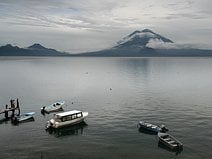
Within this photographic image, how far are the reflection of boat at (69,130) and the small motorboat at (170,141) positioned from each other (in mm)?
22066

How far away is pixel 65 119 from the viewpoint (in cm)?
8256

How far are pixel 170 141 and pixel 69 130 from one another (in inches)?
1135

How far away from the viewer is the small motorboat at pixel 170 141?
2483 inches

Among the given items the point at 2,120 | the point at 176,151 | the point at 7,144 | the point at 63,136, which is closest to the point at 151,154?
the point at 176,151

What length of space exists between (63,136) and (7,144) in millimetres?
14334

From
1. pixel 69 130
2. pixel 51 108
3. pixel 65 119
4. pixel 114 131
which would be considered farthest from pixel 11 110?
pixel 114 131

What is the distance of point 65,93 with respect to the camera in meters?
138

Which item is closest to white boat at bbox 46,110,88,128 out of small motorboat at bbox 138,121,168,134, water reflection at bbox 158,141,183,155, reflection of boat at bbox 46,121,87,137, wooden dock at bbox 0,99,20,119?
reflection of boat at bbox 46,121,87,137

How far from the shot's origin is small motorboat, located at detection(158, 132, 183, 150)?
2483 inches

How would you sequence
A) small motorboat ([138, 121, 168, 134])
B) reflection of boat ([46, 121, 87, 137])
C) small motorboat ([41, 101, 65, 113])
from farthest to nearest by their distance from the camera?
small motorboat ([41, 101, 65, 113]), reflection of boat ([46, 121, 87, 137]), small motorboat ([138, 121, 168, 134])

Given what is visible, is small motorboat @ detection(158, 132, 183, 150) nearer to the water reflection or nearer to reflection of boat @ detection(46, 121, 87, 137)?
the water reflection

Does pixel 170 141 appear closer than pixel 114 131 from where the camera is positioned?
Yes

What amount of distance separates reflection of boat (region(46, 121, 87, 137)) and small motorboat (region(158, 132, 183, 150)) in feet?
72.4

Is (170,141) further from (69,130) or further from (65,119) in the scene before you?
(65,119)
